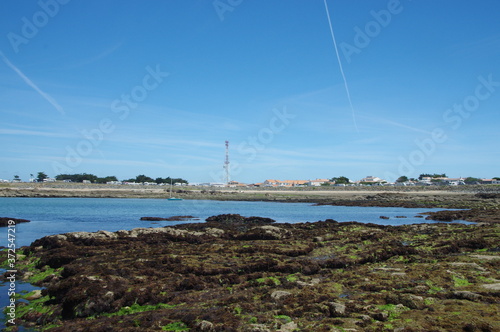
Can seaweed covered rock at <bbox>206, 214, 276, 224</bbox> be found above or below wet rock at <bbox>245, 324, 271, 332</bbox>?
above

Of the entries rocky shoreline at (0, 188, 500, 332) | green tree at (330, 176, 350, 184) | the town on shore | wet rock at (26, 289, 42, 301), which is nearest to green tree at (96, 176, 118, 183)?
the town on shore

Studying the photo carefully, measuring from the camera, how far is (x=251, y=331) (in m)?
7.45

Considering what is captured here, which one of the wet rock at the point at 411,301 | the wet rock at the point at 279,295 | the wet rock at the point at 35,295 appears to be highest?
the wet rock at the point at 411,301

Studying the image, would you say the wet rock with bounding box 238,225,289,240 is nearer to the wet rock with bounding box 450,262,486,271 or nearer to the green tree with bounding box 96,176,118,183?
the wet rock with bounding box 450,262,486,271

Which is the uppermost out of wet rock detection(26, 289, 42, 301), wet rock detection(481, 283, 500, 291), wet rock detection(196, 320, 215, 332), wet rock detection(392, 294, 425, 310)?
wet rock detection(481, 283, 500, 291)

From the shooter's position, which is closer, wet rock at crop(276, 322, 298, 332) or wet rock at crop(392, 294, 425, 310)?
wet rock at crop(276, 322, 298, 332)

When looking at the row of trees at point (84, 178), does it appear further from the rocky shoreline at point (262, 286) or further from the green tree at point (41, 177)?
the rocky shoreline at point (262, 286)

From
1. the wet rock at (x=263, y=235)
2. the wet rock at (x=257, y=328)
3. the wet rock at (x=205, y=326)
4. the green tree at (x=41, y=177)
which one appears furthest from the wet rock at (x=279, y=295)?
the green tree at (x=41, y=177)

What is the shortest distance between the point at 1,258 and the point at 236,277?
1142cm

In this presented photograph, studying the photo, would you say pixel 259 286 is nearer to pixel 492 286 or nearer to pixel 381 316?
pixel 381 316

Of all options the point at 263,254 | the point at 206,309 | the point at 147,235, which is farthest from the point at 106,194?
the point at 206,309

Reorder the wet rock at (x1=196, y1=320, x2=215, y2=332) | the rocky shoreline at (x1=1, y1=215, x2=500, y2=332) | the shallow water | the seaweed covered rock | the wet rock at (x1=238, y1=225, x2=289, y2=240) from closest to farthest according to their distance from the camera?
the wet rock at (x1=196, y1=320, x2=215, y2=332), the rocky shoreline at (x1=1, y1=215, x2=500, y2=332), the wet rock at (x1=238, y1=225, x2=289, y2=240), the shallow water, the seaweed covered rock

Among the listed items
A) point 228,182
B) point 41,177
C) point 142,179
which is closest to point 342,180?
point 228,182

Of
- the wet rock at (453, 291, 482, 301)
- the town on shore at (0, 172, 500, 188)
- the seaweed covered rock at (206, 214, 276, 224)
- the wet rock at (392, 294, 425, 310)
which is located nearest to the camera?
the wet rock at (392, 294, 425, 310)
